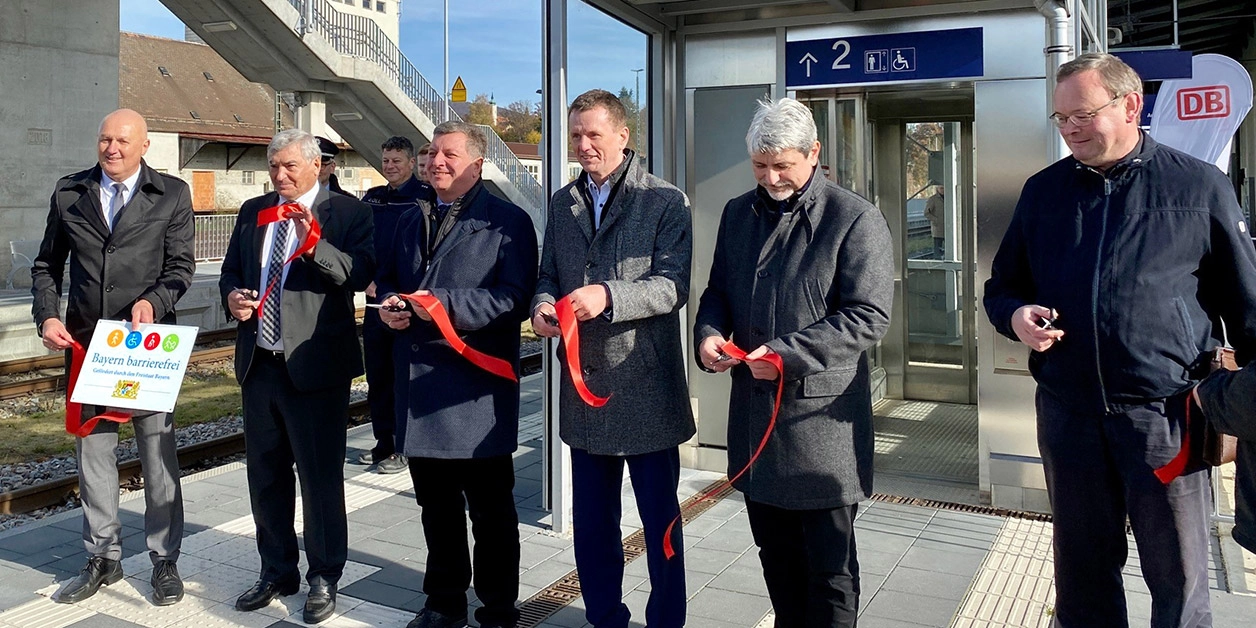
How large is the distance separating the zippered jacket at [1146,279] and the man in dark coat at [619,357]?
54.4 inches

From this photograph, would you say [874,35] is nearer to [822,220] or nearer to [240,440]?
[822,220]

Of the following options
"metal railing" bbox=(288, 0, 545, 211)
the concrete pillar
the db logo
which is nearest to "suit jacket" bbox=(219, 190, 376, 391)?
the db logo

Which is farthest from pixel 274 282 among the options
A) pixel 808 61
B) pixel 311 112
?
pixel 311 112

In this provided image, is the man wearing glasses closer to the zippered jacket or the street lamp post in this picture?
the zippered jacket

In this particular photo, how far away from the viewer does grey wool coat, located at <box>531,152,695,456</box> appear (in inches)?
156

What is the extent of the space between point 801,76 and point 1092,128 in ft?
11.8

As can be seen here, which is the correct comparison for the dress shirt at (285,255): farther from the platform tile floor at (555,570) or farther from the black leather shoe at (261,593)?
the platform tile floor at (555,570)

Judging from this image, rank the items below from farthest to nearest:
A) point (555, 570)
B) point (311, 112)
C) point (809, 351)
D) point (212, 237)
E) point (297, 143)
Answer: point (212, 237) → point (311, 112) → point (555, 570) → point (297, 143) → point (809, 351)

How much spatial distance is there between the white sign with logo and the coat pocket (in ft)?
8.91

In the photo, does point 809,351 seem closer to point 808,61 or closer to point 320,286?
point 320,286

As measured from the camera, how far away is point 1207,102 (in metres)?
6.22

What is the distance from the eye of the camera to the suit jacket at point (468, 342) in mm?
4207

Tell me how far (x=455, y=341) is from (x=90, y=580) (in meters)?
2.17

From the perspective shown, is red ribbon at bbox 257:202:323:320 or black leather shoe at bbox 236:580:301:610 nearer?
red ribbon at bbox 257:202:323:320
